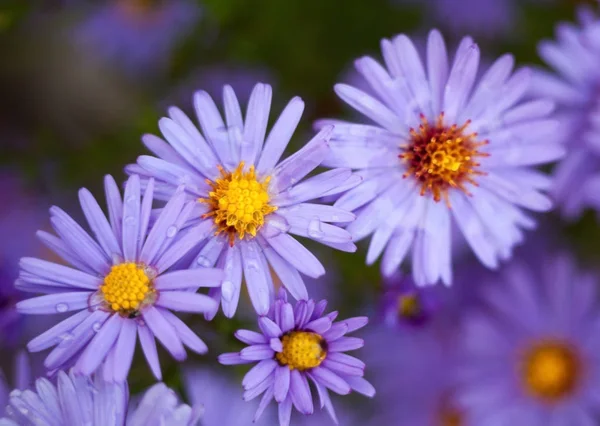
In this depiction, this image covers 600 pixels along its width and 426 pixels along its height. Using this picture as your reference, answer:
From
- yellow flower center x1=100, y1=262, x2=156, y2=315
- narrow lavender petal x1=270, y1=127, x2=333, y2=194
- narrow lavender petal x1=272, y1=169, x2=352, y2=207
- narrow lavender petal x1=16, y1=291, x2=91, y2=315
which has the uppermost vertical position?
narrow lavender petal x1=270, y1=127, x2=333, y2=194

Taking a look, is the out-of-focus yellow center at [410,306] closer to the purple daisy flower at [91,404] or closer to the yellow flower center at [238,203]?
the yellow flower center at [238,203]

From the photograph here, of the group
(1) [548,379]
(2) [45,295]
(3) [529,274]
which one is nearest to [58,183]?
(2) [45,295]

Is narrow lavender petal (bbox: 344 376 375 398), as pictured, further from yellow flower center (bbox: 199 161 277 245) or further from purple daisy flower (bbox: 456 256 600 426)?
purple daisy flower (bbox: 456 256 600 426)

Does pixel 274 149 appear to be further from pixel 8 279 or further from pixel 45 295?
pixel 8 279

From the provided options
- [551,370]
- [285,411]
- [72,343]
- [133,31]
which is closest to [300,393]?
[285,411]

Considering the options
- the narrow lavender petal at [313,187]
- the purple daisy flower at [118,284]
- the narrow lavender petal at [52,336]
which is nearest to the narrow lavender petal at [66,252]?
the purple daisy flower at [118,284]

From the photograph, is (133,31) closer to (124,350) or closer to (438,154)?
(438,154)

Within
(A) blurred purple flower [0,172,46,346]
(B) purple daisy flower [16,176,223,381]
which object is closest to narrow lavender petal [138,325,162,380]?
(B) purple daisy flower [16,176,223,381]
